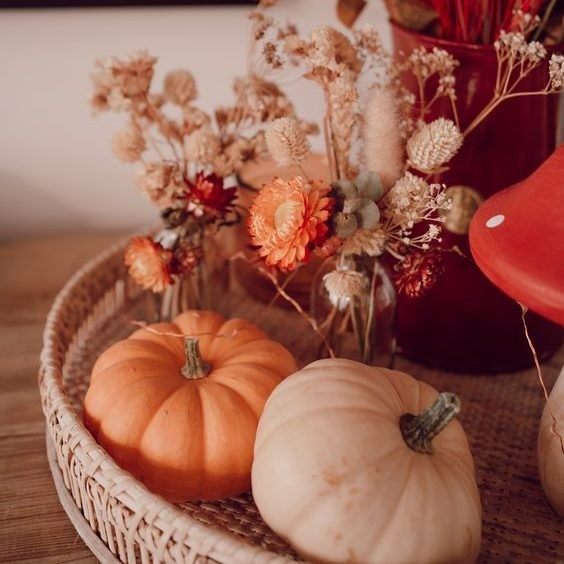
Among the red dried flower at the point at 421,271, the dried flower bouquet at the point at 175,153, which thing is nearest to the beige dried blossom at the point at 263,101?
the dried flower bouquet at the point at 175,153

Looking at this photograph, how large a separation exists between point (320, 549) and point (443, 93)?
0.44 meters

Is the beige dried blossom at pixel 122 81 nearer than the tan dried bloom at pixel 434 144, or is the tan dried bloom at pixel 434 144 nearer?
the tan dried bloom at pixel 434 144

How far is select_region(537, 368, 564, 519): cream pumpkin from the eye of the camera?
2.05 ft

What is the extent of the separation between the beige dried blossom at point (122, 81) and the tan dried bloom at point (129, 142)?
23 mm

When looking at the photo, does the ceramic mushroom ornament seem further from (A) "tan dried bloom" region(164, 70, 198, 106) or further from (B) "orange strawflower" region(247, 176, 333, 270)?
(A) "tan dried bloom" region(164, 70, 198, 106)

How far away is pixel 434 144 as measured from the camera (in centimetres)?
62

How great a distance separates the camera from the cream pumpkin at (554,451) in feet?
2.05

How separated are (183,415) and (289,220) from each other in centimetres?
20

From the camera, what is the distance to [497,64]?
26.8 inches

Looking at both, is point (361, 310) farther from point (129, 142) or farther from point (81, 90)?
point (81, 90)

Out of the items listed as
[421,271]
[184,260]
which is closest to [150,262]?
[184,260]

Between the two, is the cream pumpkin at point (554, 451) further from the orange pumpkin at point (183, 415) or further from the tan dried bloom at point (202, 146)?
the tan dried bloom at point (202, 146)

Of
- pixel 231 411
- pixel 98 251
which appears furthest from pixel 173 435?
pixel 98 251

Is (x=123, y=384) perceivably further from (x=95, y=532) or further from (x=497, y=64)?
(x=497, y=64)
